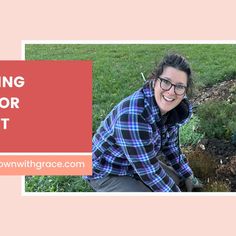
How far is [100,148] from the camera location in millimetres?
4004

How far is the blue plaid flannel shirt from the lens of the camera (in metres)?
3.80

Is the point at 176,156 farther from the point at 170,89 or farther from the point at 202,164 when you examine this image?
the point at 170,89

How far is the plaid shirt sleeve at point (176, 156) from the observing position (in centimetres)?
430

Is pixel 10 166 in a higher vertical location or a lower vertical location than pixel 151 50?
lower

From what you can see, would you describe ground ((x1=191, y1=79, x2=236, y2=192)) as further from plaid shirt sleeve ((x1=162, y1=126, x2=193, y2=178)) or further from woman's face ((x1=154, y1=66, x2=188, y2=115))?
woman's face ((x1=154, y1=66, x2=188, y2=115))

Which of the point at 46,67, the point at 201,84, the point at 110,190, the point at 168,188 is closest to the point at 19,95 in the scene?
the point at 46,67

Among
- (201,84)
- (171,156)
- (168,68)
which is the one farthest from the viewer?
(201,84)

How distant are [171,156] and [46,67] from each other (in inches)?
46.8

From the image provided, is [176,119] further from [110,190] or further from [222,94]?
[222,94]

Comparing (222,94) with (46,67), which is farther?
(222,94)
